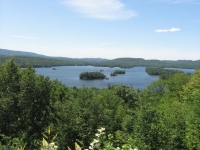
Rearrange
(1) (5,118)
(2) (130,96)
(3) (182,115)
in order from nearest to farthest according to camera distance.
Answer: (1) (5,118), (3) (182,115), (2) (130,96)

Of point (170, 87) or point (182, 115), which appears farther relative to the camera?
point (170, 87)

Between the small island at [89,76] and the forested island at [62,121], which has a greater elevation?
the forested island at [62,121]

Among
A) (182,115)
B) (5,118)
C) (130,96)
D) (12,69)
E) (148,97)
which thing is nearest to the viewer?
(5,118)

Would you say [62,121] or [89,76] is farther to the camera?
[89,76]

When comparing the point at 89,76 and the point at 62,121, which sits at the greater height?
the point at 62,121

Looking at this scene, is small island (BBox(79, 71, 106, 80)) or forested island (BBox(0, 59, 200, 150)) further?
small island (BBox(79, 71, 106, 80))

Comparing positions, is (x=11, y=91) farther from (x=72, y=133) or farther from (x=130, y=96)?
(x=130, y=96)

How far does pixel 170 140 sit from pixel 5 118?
30.5 ft

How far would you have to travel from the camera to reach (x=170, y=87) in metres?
27.5

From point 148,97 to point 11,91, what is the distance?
60.3 ft

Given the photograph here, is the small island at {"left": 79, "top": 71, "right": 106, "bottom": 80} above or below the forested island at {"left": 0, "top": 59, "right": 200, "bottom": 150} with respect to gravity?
below

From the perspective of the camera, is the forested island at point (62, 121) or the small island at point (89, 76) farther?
the small island at point (89, 76)

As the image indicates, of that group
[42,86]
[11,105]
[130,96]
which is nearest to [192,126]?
[42,86]

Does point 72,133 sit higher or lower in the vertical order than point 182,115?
lower
